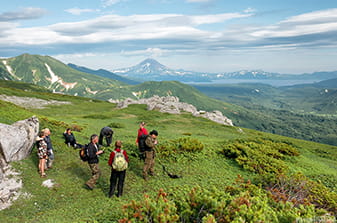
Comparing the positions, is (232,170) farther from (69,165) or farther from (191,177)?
(69,165)

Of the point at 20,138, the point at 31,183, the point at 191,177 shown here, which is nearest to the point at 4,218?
the point at 31,183

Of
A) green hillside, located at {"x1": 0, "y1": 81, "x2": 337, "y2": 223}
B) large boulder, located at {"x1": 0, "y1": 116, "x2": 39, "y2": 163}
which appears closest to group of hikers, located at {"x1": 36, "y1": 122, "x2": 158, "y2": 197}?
green hillside, located at {"x1": 0, "y1": 81, "x2": 337, "y2": 223}

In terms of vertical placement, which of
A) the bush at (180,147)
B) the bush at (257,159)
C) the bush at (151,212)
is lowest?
the bush at (257,159)

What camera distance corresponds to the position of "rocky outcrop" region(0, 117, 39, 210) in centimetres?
1350

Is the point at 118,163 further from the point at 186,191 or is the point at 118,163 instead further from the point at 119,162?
Result: the point at 186,191

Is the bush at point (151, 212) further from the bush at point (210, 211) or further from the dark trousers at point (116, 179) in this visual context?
the dark trousers at point (116, 179)

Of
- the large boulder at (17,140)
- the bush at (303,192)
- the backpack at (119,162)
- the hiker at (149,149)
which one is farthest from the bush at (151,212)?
the large boulder at (17,140)

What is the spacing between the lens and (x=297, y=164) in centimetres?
2558

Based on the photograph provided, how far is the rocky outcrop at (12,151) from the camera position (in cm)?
1350

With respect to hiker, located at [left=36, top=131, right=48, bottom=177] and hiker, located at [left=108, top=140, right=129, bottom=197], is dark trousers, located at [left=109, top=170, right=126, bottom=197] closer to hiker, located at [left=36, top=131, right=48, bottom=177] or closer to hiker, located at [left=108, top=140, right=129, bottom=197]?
hiker, located at [left=108, top=140, right=129, bottom=197]

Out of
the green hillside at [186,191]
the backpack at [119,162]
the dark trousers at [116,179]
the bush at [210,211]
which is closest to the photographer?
the bush at [210,211]

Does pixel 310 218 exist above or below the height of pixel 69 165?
above

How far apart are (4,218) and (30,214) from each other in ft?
3.89

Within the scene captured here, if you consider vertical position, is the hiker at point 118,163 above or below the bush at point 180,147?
above
